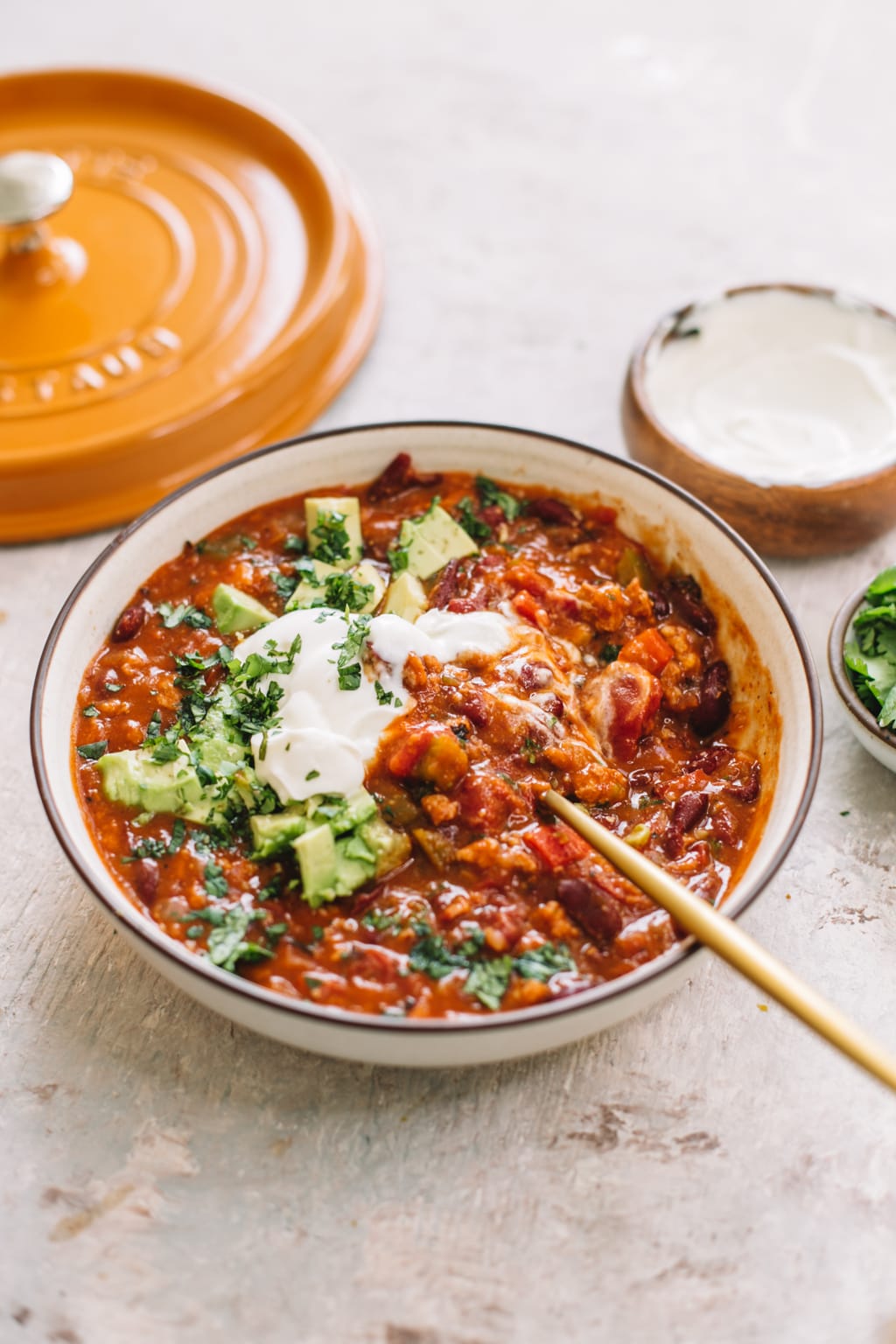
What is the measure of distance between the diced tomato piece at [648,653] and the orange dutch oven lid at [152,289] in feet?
6.77

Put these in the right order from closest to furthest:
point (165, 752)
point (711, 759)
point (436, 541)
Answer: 1. point (165, 752)
2. point (711, 759)
3. point (436, 541)

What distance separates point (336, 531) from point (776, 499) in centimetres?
161

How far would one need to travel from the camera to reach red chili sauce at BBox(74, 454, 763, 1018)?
10.6 feet

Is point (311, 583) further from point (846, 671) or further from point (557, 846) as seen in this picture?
point (846, 671)

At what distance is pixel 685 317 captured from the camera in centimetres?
494

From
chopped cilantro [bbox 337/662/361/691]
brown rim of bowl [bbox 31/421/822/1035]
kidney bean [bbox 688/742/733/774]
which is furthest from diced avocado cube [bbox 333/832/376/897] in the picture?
kidney bean [bbox 688/742/733/774]

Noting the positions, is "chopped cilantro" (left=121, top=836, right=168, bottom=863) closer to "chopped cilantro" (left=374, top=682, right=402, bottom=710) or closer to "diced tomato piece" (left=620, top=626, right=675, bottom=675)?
"chopped cilantro" (left=374, top=682, right=402, bottom=710)

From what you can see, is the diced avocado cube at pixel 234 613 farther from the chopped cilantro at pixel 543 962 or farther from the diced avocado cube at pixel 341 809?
the chopped cilantro at pixel 543 962

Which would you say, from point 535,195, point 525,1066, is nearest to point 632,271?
point 535,195

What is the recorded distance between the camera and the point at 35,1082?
11.3ft

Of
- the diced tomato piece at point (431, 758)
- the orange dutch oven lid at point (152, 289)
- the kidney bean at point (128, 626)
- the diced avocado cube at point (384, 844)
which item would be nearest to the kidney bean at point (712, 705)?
the diced tomato piece at point (431, 758)

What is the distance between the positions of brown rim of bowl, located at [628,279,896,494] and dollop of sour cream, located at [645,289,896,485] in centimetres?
2

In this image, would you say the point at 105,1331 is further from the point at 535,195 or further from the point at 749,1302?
the point at 535,195

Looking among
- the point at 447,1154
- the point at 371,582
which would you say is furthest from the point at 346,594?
the point at 447,1154
